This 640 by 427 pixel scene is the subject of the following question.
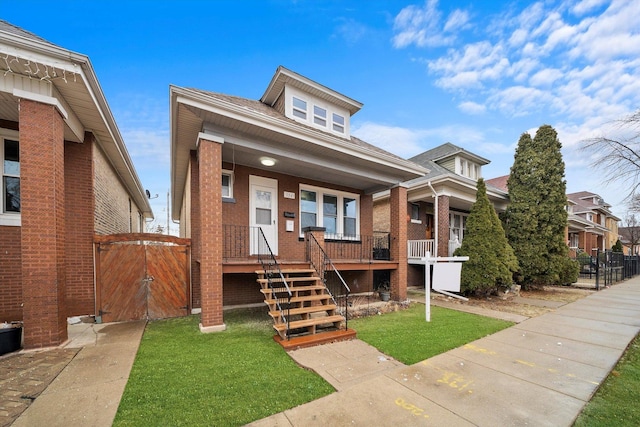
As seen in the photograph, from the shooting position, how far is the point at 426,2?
8648mm

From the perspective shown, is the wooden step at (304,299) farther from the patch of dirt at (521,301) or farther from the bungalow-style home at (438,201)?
the bungalow-style home at (438,201)

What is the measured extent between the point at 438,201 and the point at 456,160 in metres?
3.72

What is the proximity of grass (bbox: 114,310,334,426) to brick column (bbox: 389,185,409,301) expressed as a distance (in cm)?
513

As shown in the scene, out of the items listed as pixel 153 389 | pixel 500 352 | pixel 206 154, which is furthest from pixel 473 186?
pixel 153 389

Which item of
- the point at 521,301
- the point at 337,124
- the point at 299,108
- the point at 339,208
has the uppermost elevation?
the point at 299,108

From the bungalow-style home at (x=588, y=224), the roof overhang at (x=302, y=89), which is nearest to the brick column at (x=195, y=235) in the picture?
the roof overhang at (x=302, y=89)

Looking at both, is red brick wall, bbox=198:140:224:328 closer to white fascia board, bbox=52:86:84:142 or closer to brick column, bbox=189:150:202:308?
brick column, bbox=189:150:202:308

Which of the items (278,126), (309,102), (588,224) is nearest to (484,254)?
(309,102)

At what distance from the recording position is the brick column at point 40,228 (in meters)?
4.23

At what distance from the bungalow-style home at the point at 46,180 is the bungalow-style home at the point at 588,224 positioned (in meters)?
26.7

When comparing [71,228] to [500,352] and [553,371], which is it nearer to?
[500,352]

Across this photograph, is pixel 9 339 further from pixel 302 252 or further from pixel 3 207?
pixel 302 252

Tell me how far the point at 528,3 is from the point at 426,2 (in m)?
2.85

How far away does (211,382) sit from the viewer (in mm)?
3293
